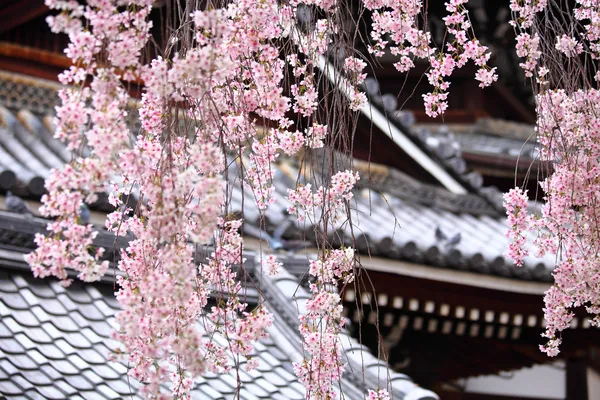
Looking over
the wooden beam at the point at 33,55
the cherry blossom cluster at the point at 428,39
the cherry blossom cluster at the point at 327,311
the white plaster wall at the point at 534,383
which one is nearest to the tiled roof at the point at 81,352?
the cherry blossom cluster at the point at 327,311

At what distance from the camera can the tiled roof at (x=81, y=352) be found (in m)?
3.60

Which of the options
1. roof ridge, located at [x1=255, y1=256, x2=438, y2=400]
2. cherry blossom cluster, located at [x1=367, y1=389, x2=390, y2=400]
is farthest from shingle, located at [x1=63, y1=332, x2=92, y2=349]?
cherry blossom cluster, located at [x1=367, y1=389, x2=390, y2=400]

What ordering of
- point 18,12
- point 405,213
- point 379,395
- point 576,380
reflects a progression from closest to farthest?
1. point 379,395
2. point 18,12
3. point 405,213
4. point 576,380

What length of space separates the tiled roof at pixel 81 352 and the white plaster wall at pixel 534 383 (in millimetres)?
4636

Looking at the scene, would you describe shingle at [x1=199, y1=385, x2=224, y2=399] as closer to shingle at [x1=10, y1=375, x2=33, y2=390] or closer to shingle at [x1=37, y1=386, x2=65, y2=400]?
shingle at [x1=37, y1=386, x2=65, y2=400]

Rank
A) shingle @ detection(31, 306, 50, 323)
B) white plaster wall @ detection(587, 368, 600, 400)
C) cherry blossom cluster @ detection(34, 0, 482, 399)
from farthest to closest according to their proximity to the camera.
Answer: white plaster wall @ detection(587, 368, 600, 400) → shingle @ detection(31, 306, 50, 323) → cherry blossom cluster @ detection(34, 0, 482, 399)

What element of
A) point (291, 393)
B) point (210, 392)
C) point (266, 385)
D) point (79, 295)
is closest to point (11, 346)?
point (79, 295)

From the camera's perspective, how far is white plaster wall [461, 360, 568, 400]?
8703mm

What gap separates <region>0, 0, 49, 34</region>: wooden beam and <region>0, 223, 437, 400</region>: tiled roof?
284 centimetres

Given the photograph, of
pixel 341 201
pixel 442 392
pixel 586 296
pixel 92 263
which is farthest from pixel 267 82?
pixel 442 392

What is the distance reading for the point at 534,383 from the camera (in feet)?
29.3

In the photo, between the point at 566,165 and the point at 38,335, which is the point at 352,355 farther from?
the point at 566,165

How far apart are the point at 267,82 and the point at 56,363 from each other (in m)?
1.71

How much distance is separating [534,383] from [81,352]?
6.12 m
